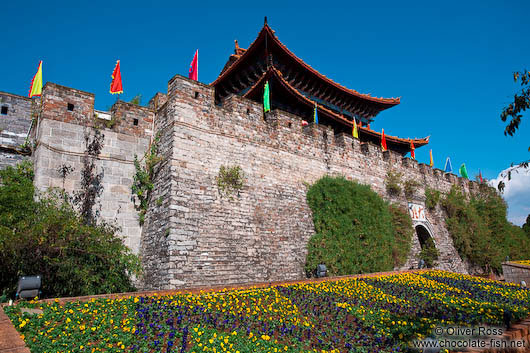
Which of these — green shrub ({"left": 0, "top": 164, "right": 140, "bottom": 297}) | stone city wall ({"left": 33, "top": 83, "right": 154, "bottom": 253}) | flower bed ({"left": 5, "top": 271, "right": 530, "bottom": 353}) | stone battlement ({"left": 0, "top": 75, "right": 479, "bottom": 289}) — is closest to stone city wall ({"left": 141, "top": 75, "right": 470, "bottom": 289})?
stone battlement ({"left": 0, "top": 75, "right": 479, "bottom": 289})

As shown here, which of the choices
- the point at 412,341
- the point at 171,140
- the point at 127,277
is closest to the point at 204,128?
the point at 171,140

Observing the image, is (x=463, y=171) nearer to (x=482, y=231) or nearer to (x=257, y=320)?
(x=482, y=231)

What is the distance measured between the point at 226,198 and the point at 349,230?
4.02m

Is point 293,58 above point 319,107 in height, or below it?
above

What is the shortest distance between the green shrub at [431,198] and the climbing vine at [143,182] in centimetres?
1187

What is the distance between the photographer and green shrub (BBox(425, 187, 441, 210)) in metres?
15.9

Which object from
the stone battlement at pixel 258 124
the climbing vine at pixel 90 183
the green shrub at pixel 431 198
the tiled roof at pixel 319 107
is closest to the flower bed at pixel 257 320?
the climbing vine at pixel 90 183

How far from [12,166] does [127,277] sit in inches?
139

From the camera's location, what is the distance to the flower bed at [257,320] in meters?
3.90

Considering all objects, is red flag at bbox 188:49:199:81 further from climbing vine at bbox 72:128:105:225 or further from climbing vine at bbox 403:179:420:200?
climbing vine at bbox 403:179:420:200

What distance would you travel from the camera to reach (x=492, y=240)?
17.8 m

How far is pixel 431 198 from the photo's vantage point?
16.0 metres

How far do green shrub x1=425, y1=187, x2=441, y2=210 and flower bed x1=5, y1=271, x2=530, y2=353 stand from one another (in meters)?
8.91

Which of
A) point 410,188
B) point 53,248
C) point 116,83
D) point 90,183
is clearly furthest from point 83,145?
point 410,188
